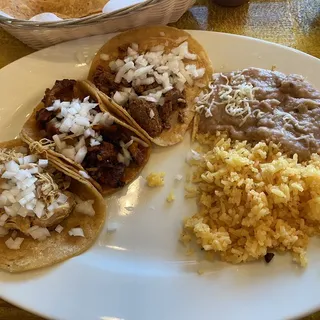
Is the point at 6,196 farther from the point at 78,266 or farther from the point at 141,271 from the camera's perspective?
the point at 141,271

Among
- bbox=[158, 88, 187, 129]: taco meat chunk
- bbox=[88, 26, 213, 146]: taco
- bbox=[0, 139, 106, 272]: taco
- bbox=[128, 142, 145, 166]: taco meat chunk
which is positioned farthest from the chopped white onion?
bbox=[158, 88, 187, 129]: taco meat chunk

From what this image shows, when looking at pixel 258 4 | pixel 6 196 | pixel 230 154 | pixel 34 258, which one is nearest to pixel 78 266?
pixel 34 258

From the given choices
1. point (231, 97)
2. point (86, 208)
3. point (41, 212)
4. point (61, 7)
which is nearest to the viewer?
point (41, 212)

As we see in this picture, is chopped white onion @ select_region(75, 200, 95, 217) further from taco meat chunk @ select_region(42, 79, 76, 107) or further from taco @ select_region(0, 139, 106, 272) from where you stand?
taco meat chunk @ select_region(42, 79, 76, 107)

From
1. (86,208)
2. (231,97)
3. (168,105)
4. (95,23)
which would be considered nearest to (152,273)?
(86,208)

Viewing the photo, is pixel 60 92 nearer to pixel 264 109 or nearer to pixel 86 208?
pixel 86 208

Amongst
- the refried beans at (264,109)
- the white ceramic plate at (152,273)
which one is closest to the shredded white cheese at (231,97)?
the refried beans at (264,109)
